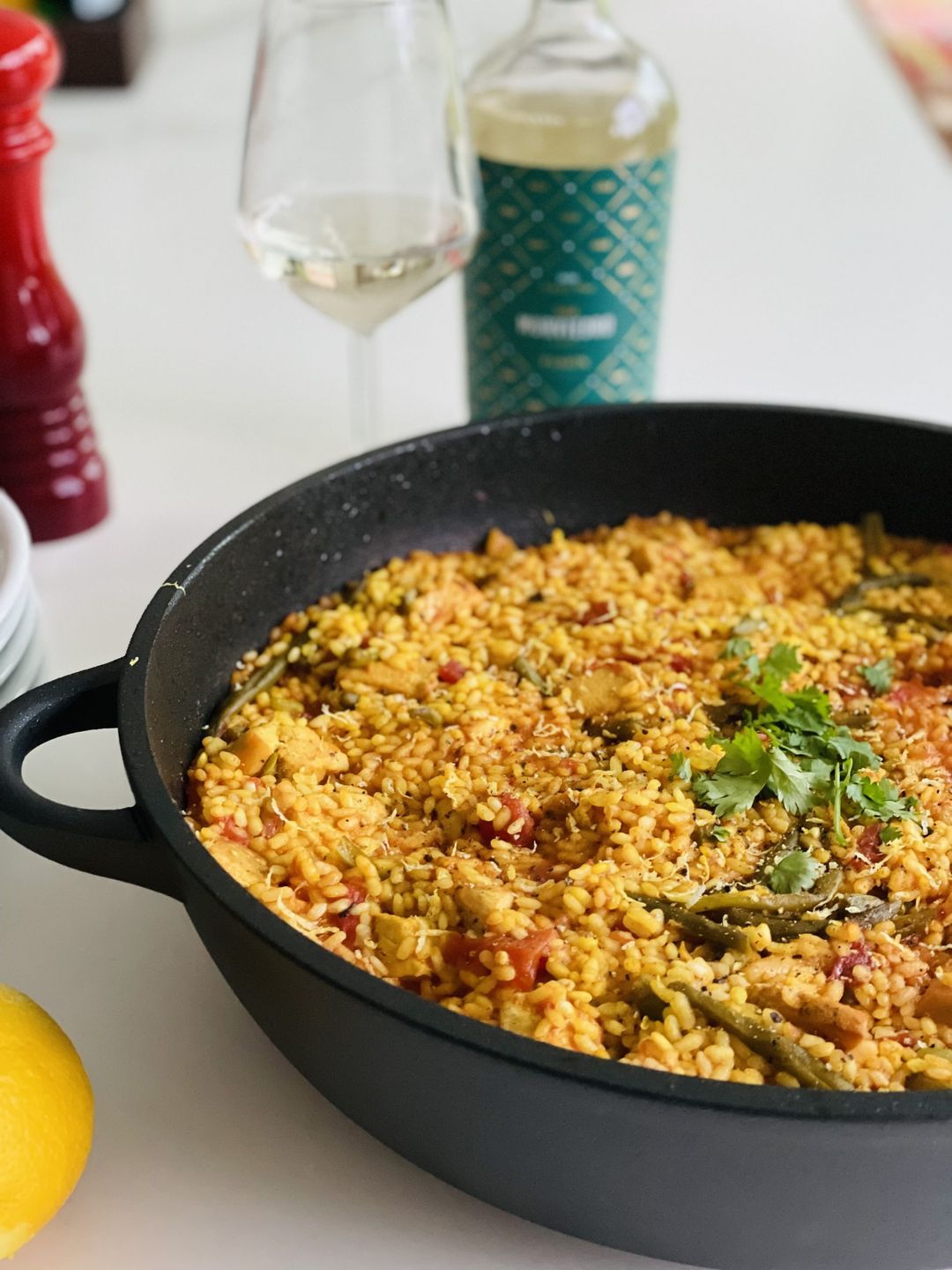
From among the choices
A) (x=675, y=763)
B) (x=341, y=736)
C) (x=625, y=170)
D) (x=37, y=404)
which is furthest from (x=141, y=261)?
(x=675, y=763)

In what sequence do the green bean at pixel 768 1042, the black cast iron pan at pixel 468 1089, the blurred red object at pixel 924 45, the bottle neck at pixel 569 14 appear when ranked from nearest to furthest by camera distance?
1. the black cast iron pan at pixel 468 1089
2. the green bean at pixel 768 1042
3. the bottle neck at pixel 569 14
4. the blurred red object at pixel 924 45

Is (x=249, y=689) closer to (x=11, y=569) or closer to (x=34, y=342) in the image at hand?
(x=11, y=569)

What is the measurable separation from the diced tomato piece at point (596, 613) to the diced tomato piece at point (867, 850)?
0.35 m

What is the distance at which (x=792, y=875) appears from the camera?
97 centimetres

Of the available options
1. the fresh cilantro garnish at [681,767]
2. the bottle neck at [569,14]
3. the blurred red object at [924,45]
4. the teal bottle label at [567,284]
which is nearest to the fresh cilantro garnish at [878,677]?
the fresh cilantro garnish at [681,767]

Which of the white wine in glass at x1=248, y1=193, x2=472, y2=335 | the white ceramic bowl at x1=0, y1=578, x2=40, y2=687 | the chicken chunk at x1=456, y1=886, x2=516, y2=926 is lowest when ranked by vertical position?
the chicken chunk at x1=456, y1=886, x2=516, y2=926

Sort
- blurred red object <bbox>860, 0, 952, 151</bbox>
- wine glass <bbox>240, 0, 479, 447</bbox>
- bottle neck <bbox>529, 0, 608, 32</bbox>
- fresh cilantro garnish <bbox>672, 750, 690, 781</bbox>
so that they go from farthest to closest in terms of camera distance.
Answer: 1. blurred red object <bbox>860, 0, 952, 151</bbox>
2. bottle neck <bbox>529, 0, 608, 32</bbox>
3. wine glass <bbox>240, 0, 479, 447</bbox>
4. fresh cilantro garnish <bbox>672, 750, 690, 781</bbox>

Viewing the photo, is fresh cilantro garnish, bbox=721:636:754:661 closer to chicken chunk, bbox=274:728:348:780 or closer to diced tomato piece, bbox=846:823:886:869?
diced tomato piece, bbox=846:823:886:869

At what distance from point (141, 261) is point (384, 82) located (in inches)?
35.9

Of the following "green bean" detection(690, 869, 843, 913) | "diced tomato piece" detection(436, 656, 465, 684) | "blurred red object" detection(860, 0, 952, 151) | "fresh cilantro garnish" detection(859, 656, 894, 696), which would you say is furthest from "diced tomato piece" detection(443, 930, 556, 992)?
"blurred red object" detection(860, 0, 952, 151)

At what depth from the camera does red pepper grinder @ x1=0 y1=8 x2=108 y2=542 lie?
138cm

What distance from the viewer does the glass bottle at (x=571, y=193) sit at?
5.25 ft

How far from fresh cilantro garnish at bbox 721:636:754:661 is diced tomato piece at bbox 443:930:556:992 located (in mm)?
381

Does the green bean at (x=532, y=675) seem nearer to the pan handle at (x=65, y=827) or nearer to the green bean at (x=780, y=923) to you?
the green bean at (x=780, y=923)
